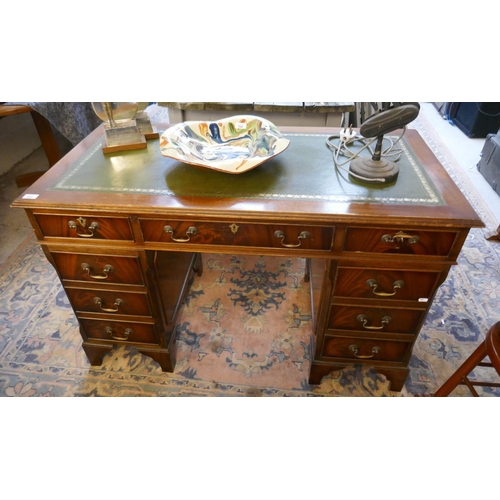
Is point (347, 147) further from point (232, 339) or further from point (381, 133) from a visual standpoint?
point (232, 339)

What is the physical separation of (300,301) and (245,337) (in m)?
0.37

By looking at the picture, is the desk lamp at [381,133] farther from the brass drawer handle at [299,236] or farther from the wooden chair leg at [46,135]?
the wooden chair leg at [46,135]

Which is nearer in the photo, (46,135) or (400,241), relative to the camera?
(400,241)

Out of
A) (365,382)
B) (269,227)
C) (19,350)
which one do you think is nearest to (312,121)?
(269,227)

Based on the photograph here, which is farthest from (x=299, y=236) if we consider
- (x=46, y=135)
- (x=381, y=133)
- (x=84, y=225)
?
(x=46, y=135)

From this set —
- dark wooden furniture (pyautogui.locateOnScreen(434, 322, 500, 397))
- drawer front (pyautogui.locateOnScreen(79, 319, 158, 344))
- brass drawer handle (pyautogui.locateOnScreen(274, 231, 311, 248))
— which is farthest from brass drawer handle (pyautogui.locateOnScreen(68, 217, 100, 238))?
dark wooden furniture (pyautogui.locateOnScreen(434, 322, 500, 397))

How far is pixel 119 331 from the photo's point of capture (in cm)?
148

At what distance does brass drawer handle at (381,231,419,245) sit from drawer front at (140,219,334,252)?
16 cm

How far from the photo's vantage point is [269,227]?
3.60ft

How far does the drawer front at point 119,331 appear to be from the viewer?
146 cm

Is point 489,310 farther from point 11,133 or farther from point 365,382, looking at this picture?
point 11,133

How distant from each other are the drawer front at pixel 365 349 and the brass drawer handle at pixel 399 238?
0.46 meters

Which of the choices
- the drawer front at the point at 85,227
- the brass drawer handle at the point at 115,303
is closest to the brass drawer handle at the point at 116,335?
the brass drawer handle at the point at 115,303

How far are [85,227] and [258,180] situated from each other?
573mm
